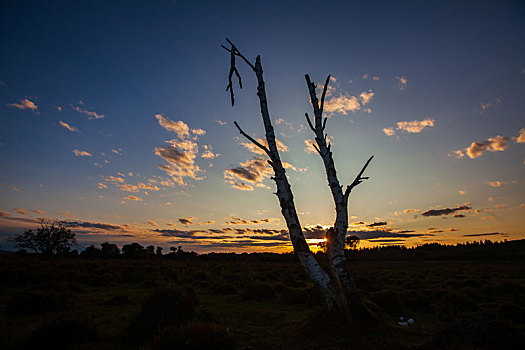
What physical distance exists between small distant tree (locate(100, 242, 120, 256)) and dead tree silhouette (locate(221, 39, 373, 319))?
7411 centimetres

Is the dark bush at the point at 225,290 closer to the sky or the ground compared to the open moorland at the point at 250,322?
closer to the ground

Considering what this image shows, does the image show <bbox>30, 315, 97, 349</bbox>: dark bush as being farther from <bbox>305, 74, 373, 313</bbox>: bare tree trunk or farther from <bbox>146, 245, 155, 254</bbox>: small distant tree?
<bbox>146, 245, 155, 254</bbox>: small distant tree

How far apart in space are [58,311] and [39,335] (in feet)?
18.3

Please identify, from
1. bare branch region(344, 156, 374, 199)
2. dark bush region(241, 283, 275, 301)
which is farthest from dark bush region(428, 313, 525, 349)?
dark bush region(241, 283, 275, 301)

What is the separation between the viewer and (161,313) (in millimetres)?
8367

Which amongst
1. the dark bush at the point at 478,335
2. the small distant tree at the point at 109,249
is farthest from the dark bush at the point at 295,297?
the small distant tree at the point at 109,249

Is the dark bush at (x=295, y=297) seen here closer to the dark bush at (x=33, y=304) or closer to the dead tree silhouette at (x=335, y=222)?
the dead tree silhouette at (x=335, y=222)

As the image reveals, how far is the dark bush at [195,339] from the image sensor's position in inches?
222

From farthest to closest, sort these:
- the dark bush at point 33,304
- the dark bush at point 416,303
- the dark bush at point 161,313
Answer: the dark bush at point 416,303, the dark bush at point 33,304, the dark bush at point 161,313

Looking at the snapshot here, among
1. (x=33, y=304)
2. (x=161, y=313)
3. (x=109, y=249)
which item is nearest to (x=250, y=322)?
(x=161, y=313)

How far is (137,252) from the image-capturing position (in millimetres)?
73625

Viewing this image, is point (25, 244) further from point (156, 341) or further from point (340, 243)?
point (340, 243)

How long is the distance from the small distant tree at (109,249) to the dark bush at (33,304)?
210 feet

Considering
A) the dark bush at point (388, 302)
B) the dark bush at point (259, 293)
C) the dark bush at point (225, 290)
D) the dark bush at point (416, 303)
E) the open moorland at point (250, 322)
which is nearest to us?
the open moorland at point (250, 322)
